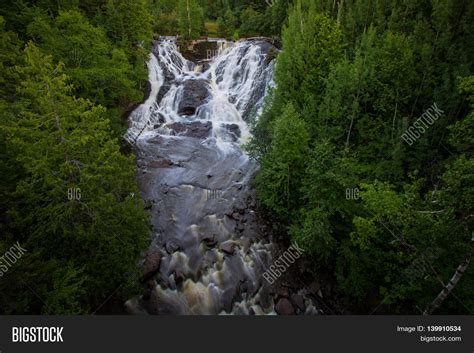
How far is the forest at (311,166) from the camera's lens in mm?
8398

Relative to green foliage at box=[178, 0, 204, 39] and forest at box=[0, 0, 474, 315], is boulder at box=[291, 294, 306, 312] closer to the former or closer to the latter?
forest at box=[0, 0, 474, 315]

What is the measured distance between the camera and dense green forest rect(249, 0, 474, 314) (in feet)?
A: 30.2

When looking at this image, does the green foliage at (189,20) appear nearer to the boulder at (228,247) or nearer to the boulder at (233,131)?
the boulder at (233,131)

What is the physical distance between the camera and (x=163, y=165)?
2188 centimetres

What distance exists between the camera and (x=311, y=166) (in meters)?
12.7

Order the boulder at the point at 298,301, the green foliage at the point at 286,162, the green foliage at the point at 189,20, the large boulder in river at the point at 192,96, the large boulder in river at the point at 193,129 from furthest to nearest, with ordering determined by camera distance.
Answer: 1. the green foliage at the point at 189,20
2. the large boulder in river at the point at 192,96
3. the large boulder in river at the point at 193,129
4. the green foliage at the point at 286,162
5. the boulder at the point at 298,301

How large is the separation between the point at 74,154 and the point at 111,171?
4.24ft

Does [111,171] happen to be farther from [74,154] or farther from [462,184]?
→ [462,184]

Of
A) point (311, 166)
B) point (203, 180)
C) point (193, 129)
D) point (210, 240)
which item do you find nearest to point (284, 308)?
point (210, 240)

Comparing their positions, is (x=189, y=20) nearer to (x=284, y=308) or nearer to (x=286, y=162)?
(x=286, y=162)

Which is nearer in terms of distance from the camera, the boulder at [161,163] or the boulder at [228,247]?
the boulder at [228,247]

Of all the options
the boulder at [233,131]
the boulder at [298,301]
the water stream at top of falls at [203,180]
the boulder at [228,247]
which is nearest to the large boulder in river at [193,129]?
the water stream at top of falls at [203,180]

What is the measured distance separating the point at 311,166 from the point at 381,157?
Answer: 7.30 metres

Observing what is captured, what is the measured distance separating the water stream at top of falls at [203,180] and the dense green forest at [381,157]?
3092 mm
